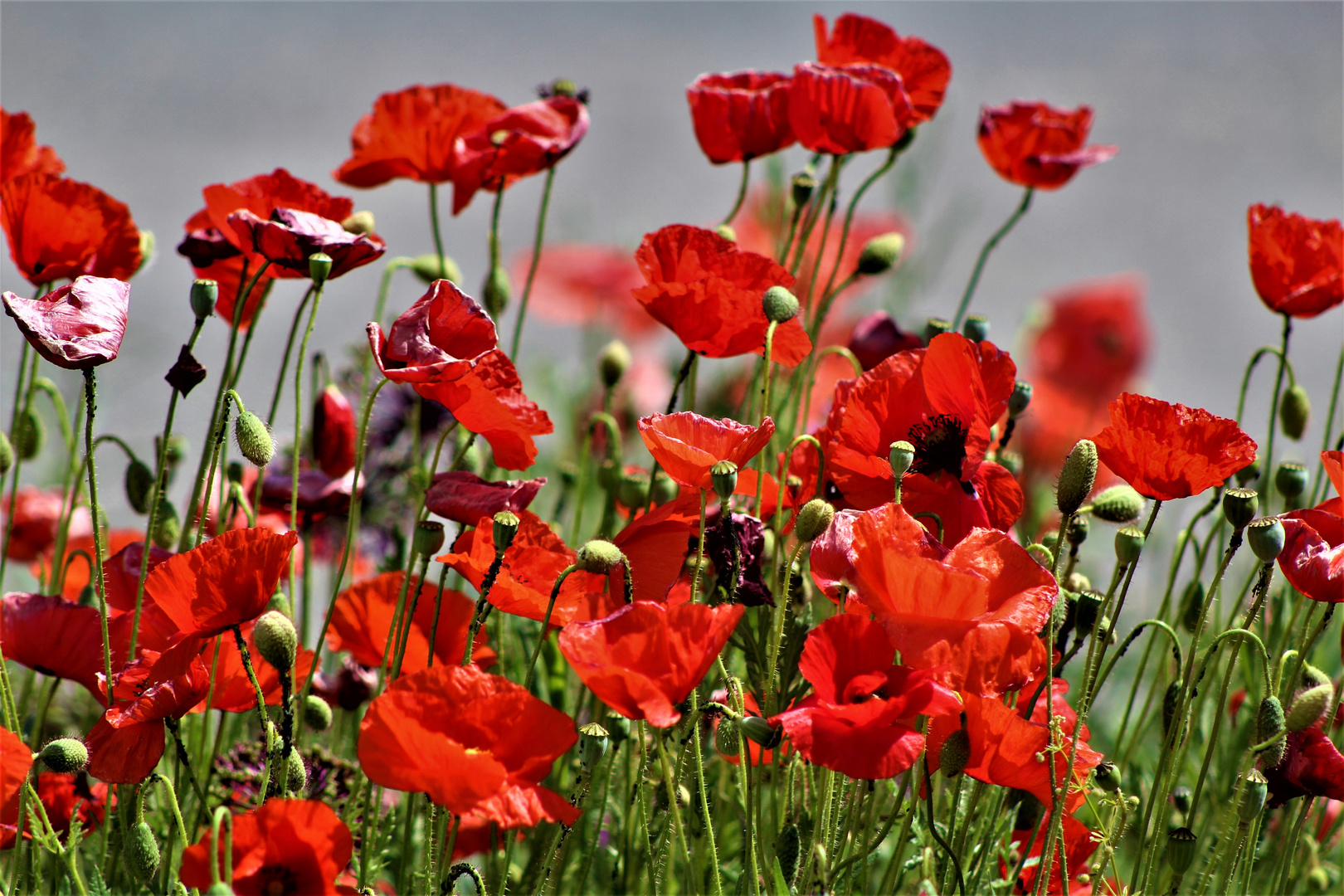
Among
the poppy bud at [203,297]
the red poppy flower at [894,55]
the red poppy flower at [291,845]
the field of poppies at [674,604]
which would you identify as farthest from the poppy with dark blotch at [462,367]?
the red poppy flower at [894,55]

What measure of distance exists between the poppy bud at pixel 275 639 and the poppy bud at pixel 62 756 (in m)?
0.11

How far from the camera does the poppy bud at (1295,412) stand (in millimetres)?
984

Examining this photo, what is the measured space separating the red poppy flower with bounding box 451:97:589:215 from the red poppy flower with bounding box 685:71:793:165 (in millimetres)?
92

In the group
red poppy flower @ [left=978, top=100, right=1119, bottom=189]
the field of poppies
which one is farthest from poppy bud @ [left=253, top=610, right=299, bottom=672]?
red poppy flower @ [left=978, top=100, right=1119, bottom=189]

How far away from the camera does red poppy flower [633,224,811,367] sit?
0.77 m

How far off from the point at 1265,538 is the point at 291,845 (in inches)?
19.6

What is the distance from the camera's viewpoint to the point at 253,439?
67 cm

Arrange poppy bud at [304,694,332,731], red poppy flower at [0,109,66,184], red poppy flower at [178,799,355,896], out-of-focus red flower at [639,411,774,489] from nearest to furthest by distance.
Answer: red poppy flower at [178,799,355,896], out-of-focus red flower at [639,411,774,489], poppy bud at [304,694,332,731], red poppy flower at [0,109,66,184]

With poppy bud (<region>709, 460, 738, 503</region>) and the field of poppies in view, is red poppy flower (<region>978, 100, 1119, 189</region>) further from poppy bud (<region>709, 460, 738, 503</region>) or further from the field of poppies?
poppy bud (<region>709, 460, 738, 503</region>)

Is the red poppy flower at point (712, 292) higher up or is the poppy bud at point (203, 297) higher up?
the red poppy flower at point (712, 292)

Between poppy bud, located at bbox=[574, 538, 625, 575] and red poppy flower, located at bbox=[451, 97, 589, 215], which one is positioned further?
red poppy flower, located at bbox=[451, 97, 589, 215]

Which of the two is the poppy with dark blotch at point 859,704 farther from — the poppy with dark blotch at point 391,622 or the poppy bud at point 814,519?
the poppy with dark blotch at point 391,622

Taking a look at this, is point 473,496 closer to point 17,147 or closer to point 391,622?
point 391,622

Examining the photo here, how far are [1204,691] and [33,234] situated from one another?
0.86m
